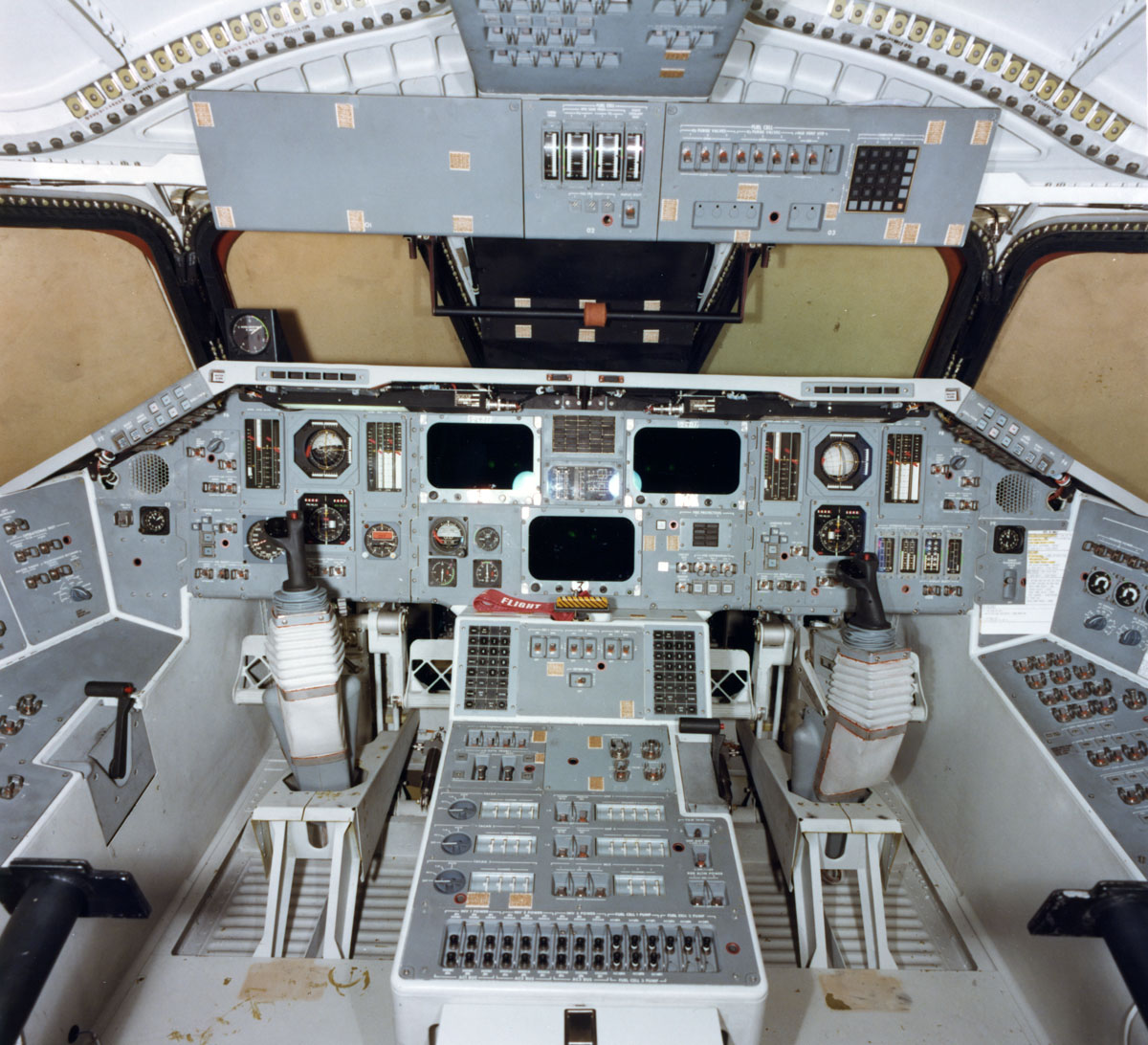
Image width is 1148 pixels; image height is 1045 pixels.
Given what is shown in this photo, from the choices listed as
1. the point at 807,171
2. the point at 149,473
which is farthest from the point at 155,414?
the point at 807,171

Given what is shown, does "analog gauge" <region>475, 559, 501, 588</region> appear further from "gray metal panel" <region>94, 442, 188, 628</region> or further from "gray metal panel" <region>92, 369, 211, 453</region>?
"gray metal panel" <region>92, 369, 211, 453</region>

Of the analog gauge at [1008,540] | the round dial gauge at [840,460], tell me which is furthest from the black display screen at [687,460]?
the analog gauge at [1008,540]

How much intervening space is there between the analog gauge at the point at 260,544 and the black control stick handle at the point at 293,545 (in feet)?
0.77

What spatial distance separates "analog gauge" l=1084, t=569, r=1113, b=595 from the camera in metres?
2.49

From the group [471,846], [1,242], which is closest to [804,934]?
[471,846]

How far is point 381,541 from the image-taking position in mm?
2850

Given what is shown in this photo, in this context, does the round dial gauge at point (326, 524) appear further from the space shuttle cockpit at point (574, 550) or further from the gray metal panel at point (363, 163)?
the gray metal panel at point (363, 163)

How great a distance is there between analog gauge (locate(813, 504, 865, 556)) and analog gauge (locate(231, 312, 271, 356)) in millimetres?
2372

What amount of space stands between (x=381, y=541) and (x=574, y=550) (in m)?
0.78

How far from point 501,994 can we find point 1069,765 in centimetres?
175

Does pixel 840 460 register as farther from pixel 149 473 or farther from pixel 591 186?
pixel 149 473

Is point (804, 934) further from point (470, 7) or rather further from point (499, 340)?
point (470, 7)

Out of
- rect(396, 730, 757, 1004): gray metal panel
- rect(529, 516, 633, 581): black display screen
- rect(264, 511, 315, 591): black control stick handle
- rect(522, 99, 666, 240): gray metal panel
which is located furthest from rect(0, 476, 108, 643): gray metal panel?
rect(522, 99, 666, 240): gray metal panel

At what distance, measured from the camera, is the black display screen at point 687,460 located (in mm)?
2820
